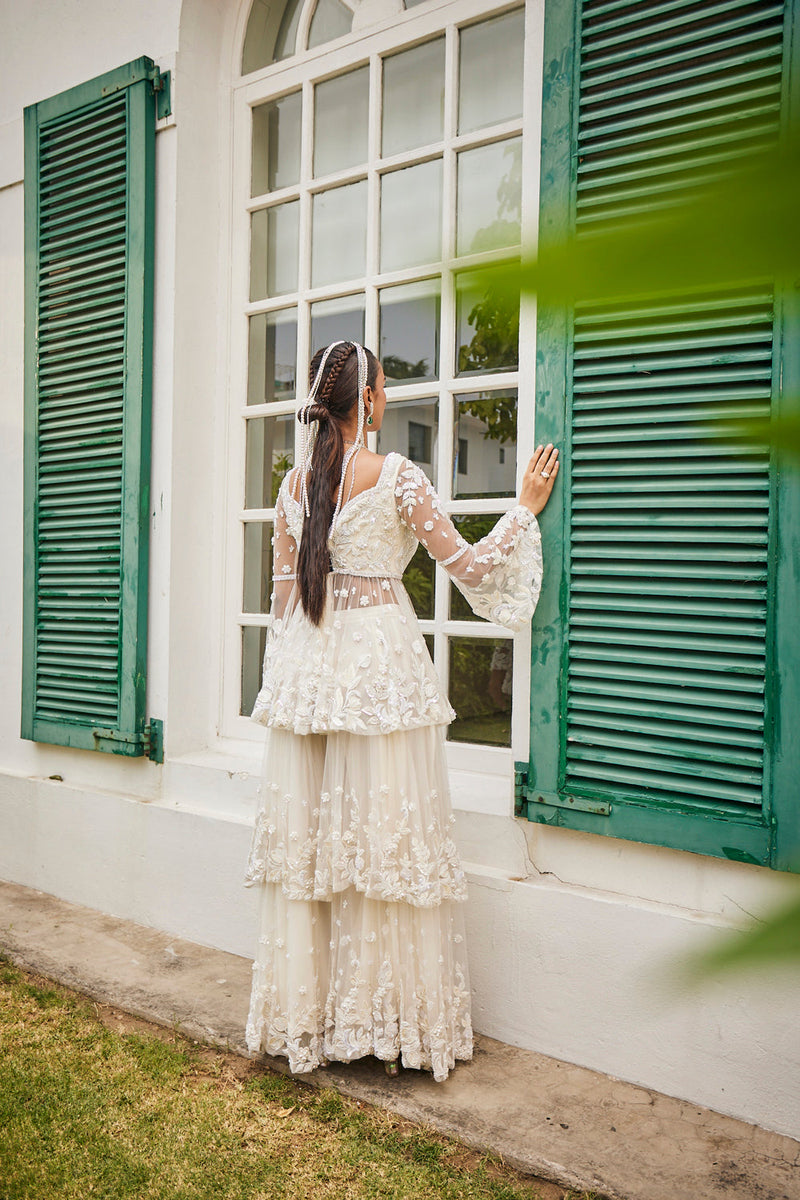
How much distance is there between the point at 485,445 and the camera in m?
2.89

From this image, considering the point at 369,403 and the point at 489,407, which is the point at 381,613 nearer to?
the point at 369,403

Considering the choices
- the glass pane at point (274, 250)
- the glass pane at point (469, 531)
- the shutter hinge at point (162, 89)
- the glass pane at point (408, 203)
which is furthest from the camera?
the glass pane at point (274, 250)

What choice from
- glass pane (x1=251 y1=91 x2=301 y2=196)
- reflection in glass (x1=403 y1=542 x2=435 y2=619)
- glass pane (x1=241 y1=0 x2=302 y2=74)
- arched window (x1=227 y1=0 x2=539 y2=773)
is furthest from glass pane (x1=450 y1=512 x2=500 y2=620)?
glass pane (x1=241 y1=0 x2=302 y2=74)

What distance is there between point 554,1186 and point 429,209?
276cm

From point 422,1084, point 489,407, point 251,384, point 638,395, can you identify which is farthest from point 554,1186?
point 251,384

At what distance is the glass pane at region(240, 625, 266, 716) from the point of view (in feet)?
11.5

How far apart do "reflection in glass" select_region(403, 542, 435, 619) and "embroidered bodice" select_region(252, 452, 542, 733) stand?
0.58 metres

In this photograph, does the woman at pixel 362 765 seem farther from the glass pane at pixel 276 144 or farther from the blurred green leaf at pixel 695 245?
the blurred green leaf at pixel 695 245

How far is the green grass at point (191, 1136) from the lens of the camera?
1970mm

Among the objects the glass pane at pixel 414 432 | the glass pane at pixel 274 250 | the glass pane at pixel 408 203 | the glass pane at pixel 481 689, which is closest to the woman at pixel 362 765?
the glass pane at pixel 481 689

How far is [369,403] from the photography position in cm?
242

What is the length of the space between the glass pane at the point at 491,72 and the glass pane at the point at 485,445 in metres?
0.85

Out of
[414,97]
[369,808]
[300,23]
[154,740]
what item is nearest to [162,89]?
[300,23]

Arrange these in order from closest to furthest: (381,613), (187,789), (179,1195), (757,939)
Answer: (757,939) → (179,1195) → (381,613) → (187,789)
